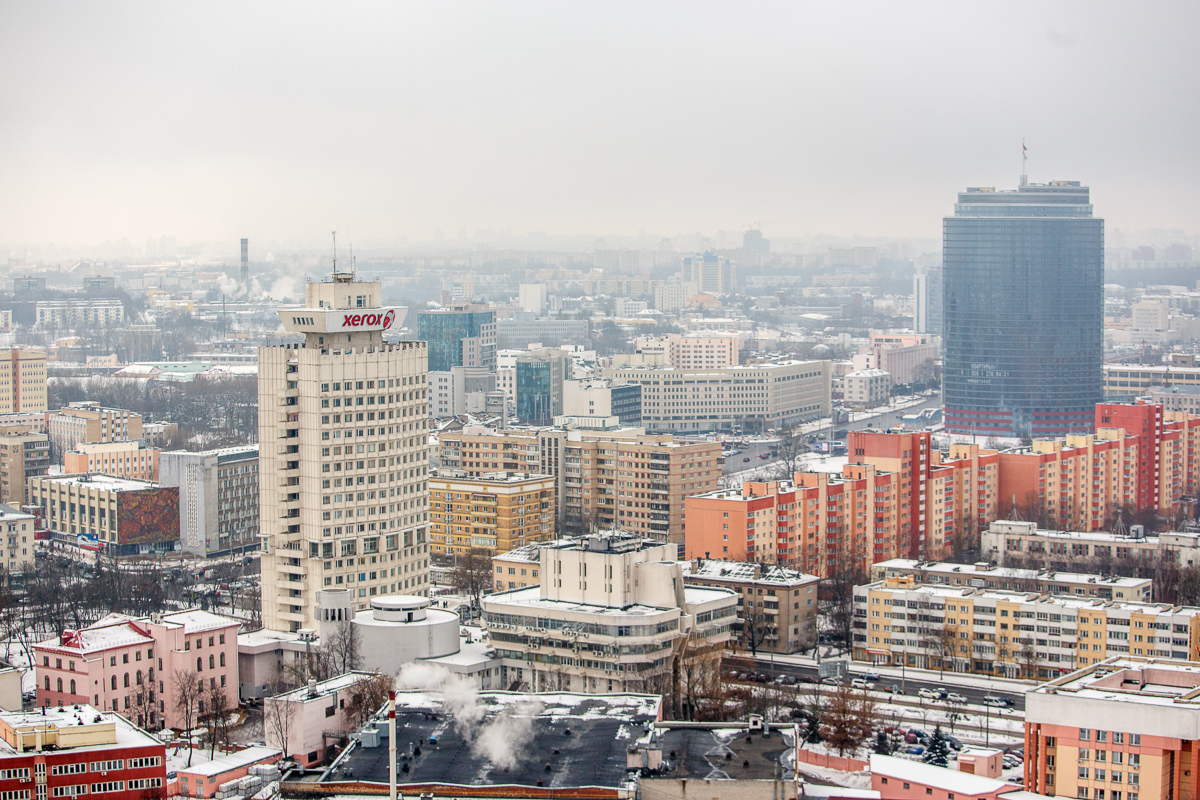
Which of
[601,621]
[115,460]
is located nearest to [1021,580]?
[601,621]

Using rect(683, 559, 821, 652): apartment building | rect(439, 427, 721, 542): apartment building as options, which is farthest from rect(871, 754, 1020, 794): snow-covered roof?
rect(439, 427, 721, 542): apartment building

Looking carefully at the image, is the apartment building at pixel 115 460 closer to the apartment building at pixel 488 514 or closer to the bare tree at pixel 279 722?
the apartment building at pixel 488 514

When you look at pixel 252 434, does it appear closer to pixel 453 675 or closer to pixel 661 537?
pixel 661 537

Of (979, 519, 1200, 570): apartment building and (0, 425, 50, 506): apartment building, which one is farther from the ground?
(0, 425, 50, 506): apartment building

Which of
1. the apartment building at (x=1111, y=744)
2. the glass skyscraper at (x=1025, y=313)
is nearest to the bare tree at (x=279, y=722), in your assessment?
the apartment building at (x=1111, y=744)

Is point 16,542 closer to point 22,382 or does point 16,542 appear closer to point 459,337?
point 22,382

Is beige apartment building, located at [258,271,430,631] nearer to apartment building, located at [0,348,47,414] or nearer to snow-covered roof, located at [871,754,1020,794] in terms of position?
snow-covered roof, located at [871,754,1020,794]
